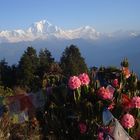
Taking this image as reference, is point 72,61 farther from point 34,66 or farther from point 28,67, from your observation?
point 28,67

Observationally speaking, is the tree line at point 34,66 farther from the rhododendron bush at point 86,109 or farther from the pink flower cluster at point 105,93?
the pink flower cluster at point 105,93

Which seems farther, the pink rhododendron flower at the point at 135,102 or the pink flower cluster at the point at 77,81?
the pink flower cluster at the point at 77,81

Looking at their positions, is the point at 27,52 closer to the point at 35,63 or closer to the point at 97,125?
the point at 35,63

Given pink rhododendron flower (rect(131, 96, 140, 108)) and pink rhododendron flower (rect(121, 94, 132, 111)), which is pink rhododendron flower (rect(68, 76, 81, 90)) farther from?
pink rhododendron flower (rect(131, 96, 140, 108))

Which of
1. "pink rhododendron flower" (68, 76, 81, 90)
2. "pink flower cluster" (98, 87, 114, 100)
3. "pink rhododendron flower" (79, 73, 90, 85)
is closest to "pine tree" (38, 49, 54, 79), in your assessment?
"pink rhododendron flower" (79, 73, 90, 85)

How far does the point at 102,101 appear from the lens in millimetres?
10797

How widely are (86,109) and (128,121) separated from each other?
0.96 m

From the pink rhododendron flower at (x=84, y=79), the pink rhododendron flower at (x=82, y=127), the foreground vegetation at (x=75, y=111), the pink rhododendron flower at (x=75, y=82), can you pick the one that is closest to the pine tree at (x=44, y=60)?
the foreground vegetation at (x=75, y=111)

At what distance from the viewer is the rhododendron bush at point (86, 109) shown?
1041 cm

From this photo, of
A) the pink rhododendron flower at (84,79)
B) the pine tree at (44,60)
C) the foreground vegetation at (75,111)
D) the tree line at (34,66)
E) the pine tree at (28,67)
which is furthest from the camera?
the pine tree at (44,60)

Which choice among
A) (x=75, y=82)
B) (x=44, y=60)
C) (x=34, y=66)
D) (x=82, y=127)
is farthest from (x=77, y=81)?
(x=44, y=60)

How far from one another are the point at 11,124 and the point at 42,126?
2.27ft

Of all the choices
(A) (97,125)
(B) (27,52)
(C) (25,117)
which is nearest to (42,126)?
(C) (25,117)

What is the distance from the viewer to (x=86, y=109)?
10617 mm
